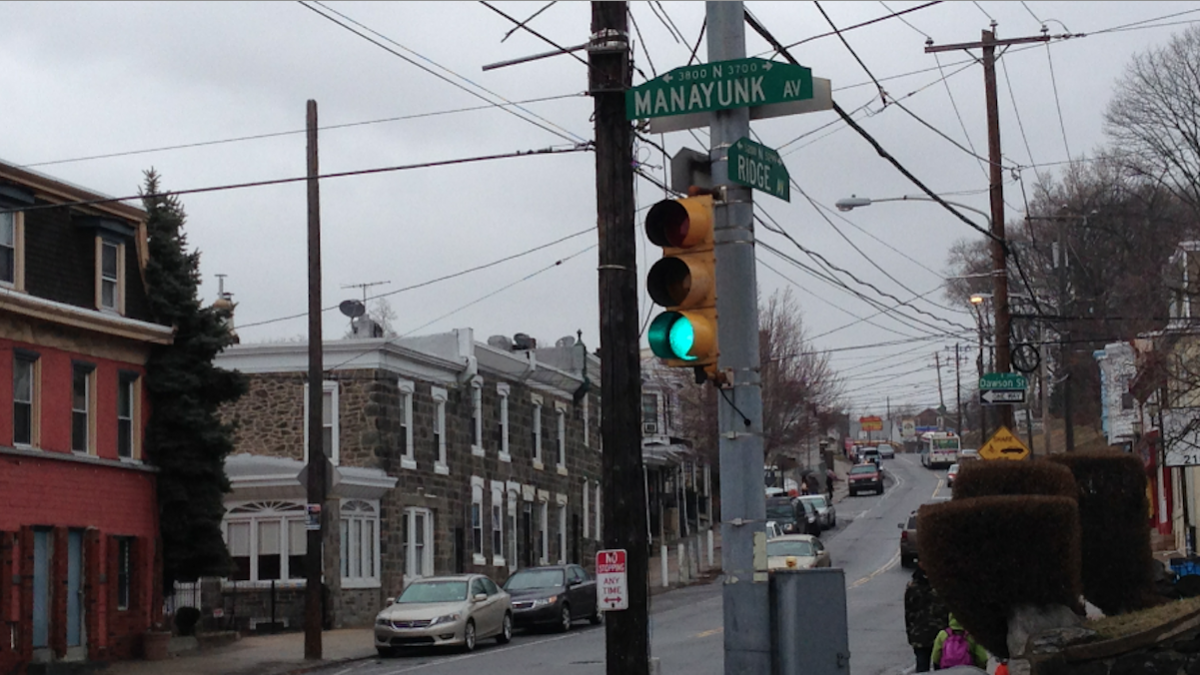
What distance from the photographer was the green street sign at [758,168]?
938 centimetres

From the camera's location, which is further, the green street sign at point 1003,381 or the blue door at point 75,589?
the blue door at point 75,589

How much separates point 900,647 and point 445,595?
363 inches

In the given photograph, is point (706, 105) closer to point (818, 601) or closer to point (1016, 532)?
point (818, 601)

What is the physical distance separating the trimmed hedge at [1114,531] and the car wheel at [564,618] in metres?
14.6

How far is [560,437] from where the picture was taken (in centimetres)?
5178

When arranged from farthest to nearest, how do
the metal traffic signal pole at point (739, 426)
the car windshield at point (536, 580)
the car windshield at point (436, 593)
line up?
the car windshield at point (536, 580) < the car windshield at point (436, 593) < the metal traffic signal pole at point (739, 426)

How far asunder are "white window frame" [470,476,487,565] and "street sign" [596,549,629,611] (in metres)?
32.5

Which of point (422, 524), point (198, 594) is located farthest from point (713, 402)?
point (198, 594)

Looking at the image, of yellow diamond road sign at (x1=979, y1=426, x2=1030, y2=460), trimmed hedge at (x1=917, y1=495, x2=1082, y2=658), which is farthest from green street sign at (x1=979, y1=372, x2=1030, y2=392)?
trimmed hedge at (x1=917, y1=495, x2=1082, y2=658)

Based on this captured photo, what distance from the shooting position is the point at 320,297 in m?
28.0

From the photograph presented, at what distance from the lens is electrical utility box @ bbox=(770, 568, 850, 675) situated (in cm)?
869

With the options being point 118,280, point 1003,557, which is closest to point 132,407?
point 118,280

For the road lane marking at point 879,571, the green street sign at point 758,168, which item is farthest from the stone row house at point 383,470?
the green street sign at point 758,168

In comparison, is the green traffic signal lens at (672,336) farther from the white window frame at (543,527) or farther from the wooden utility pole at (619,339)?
the white window frame at (543,527)
